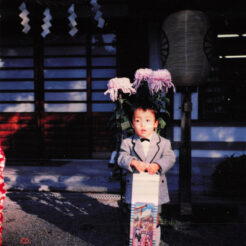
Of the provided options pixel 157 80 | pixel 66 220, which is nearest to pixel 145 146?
pixel 157 80

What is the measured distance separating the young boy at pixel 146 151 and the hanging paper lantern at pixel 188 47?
1257 millimetres

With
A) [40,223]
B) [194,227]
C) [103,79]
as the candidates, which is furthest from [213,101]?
[40,223]

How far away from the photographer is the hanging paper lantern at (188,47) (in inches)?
144

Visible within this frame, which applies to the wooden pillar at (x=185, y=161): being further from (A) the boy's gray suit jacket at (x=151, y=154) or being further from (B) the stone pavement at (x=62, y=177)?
(B) the stone pavement at (x=62, y=177)

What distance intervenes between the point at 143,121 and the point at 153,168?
1.47ft

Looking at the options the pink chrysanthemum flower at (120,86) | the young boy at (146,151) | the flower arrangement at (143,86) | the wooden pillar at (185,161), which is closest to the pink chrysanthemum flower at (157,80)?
the flower arrangement at (143,86)

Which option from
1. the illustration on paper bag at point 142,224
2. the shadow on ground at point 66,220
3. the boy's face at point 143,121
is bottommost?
the shadow on ground at point 66,220

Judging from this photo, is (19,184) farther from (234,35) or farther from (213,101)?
(234,35)

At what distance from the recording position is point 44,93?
26.3 ft

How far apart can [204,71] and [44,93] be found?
5.45 meters

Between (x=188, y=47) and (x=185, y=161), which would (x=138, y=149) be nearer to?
(x=185, y=161)

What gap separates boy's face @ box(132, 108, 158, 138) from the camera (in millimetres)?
2569

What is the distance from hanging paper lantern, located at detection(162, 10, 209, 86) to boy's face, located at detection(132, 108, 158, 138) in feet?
4.45

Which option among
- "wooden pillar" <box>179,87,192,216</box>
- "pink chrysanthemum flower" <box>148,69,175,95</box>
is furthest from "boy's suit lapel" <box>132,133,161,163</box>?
"wooden pillar" <box>179,87,192,216</box>
